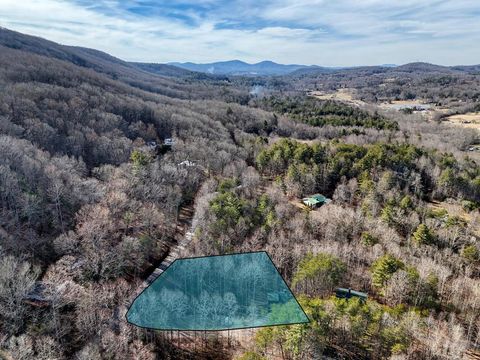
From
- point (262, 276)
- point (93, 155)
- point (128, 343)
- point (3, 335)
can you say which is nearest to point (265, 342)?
point (262, 276)

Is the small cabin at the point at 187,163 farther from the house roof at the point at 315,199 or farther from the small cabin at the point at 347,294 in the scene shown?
the small cabin at the point at 347,294

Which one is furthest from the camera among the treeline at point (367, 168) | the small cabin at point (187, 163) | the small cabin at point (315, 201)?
the small cabin at point (187, 163)

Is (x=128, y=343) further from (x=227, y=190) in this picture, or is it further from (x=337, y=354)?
(x=227, y=190)

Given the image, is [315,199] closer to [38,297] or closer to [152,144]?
[38,297]

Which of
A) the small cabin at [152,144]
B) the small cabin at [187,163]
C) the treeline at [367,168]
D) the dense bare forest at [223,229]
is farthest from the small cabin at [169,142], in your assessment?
the treeline at [367,168]

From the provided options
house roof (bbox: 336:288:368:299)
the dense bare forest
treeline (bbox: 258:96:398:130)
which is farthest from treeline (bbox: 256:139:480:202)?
treeline (bbox: 258:96:398:130)

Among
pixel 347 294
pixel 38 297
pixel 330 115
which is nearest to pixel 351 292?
pixel 347 294

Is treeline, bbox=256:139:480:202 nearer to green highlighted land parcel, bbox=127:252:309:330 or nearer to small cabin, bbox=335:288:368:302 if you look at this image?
small cabin, bbox=335:288:368:302
